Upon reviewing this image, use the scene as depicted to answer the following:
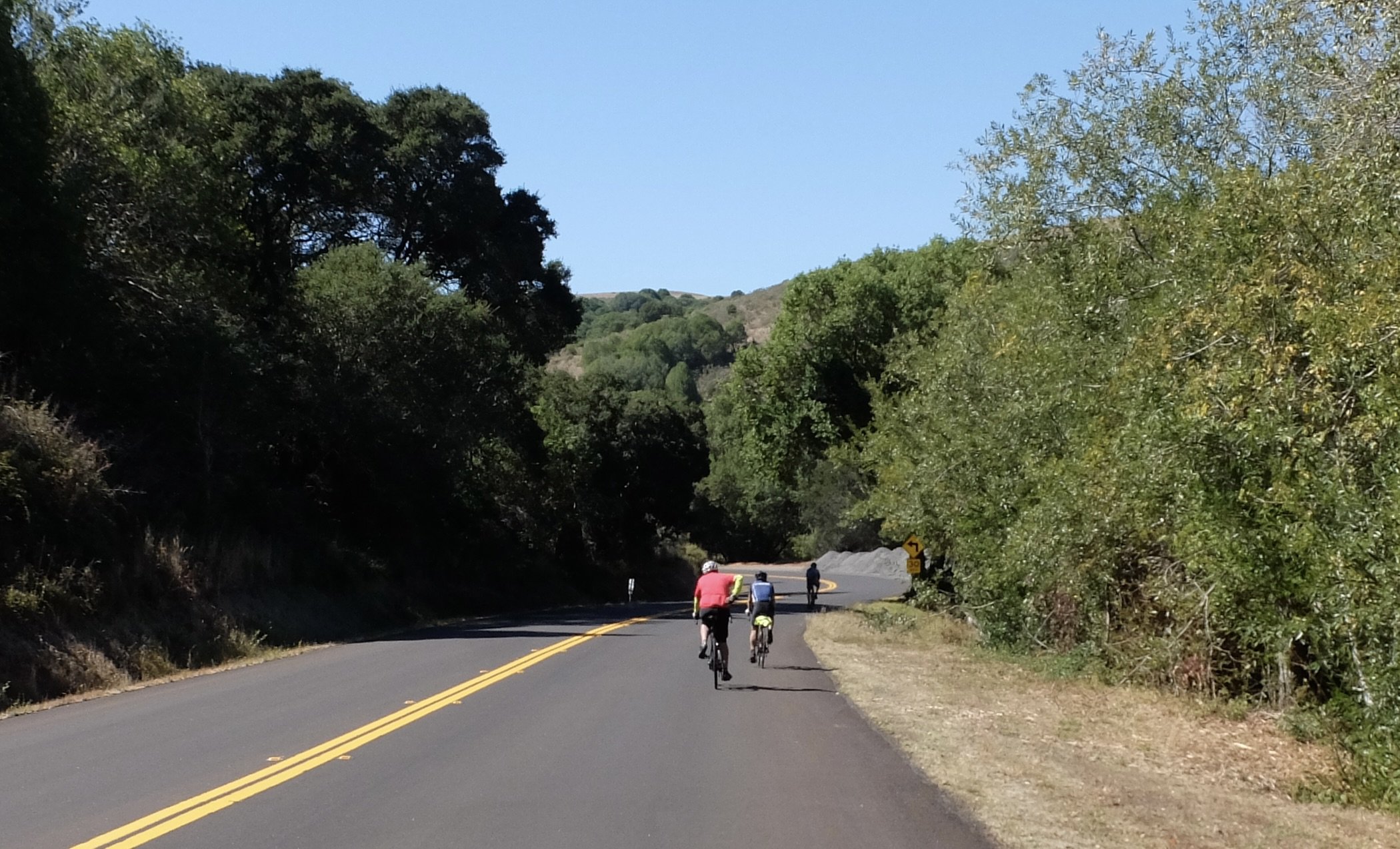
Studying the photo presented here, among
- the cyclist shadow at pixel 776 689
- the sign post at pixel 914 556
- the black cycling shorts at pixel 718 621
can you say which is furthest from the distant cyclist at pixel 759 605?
the sign post at pixel 914 556

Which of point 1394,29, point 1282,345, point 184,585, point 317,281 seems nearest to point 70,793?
point 1282,345

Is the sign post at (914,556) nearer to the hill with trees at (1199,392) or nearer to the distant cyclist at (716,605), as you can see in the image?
the hill with trees at (1199,392)

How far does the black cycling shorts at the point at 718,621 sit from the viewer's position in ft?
59.4

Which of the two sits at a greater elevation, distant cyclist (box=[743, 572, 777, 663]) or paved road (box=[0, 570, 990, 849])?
distant cyclist (box=[743, 572, 777, 663])

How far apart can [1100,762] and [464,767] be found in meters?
5.91

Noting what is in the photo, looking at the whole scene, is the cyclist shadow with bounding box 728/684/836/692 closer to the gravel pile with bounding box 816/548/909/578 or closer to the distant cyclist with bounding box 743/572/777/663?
the distant cyclist with bounding box 743/572/777/663

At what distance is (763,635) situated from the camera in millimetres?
21281

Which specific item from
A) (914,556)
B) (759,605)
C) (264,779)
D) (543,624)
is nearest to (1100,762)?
(264,779)

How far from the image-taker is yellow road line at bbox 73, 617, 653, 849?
28.1 ft

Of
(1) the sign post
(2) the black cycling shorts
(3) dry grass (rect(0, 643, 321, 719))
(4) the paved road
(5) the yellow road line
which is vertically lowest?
(3) dry grass (rect(0, 643, 321, 719))

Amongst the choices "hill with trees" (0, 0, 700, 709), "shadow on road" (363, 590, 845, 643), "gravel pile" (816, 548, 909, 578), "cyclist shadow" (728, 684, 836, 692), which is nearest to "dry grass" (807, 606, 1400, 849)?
"cyclist shadow" (728, 684, 836, 692)

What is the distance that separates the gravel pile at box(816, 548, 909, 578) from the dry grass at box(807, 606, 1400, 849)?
5567cm

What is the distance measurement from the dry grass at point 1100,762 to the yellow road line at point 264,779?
16.6 feet

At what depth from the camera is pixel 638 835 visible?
28.6 ft
